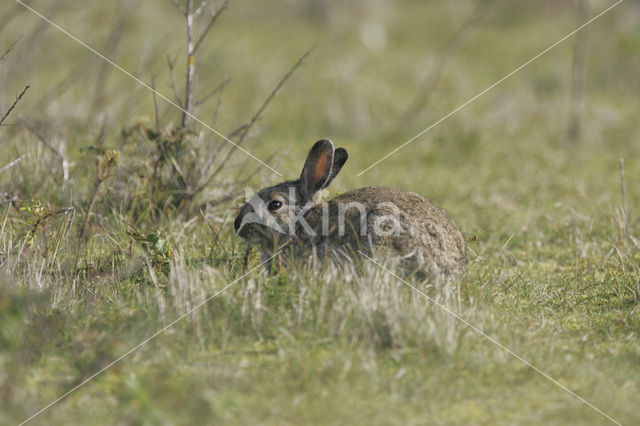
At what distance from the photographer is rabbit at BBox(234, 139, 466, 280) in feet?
14.9

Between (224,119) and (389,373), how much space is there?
5951 millimetres

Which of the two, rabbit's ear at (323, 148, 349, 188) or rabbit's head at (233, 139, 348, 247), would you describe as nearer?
rabbit's head at (233, 139, 348, 247)

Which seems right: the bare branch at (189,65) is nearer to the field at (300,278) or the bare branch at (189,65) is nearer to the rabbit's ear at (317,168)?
the field at (300,278)

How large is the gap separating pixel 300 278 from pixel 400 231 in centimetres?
74

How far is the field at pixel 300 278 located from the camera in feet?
11.5

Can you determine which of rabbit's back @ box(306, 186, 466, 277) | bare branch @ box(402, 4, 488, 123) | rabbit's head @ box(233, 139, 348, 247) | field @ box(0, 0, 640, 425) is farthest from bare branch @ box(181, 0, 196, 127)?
bare branch @ box(402, 4, 488, 123)

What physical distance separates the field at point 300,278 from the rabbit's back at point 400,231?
0.17 metres

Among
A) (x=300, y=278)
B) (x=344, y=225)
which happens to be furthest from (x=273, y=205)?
(x=300, y=278)

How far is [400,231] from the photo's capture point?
4.56m

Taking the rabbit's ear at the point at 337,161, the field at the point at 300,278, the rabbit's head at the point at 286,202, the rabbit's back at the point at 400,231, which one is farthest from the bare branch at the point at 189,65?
the rabbit's back at the point at 400,231

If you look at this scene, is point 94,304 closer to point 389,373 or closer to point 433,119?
point 389,373

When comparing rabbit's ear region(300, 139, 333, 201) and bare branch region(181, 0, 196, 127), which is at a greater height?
bare branch region(181, 0, 196, 127)

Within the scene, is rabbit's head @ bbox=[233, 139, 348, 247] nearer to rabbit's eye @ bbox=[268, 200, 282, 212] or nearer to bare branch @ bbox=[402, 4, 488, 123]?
rabbit's eye @ bbox=[268, 200, 282, 212]

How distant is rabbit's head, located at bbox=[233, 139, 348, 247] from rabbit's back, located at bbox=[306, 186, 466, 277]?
0.21m
